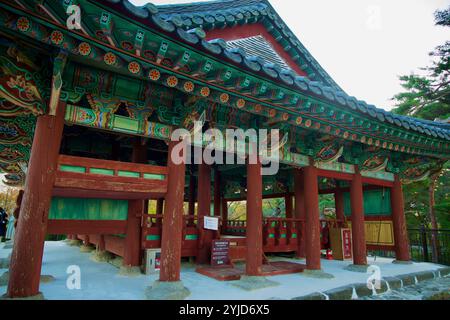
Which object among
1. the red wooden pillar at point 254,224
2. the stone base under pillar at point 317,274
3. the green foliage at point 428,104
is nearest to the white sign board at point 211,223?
the red wooden pillar at point 254,224

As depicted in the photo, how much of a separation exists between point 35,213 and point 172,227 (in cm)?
198

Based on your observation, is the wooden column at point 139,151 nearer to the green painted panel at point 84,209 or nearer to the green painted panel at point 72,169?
the green painted panel at point 84,209

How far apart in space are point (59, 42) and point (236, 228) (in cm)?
911

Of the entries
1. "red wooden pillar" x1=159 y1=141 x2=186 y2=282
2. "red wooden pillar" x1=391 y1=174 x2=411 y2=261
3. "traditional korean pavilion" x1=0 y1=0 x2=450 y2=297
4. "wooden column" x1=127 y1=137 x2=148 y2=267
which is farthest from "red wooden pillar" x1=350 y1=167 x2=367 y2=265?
"wooden column" x1=127 y1=137 x2=148 y2=267

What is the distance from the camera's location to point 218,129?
226 inches

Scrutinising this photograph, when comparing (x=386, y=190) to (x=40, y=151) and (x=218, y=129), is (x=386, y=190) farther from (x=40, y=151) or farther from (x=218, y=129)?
(x=40, y=151)

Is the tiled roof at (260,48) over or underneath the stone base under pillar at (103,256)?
over

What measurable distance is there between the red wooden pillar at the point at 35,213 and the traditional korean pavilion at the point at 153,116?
1cm

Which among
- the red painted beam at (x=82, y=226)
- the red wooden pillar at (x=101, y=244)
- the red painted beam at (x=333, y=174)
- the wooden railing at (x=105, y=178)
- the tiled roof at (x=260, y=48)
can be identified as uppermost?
the tiled roof at (x=260, y=48)

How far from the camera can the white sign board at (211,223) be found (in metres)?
7.10

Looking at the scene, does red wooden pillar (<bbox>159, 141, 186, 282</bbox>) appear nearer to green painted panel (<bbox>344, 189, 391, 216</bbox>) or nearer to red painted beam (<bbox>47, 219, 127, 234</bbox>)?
red painted beam (<bbox>47, 219, 127, 234</bbox>)

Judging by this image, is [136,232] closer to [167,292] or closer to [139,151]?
[139,151]
